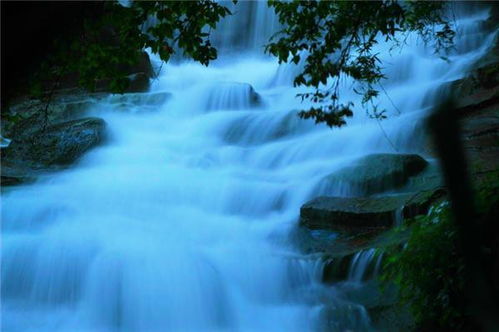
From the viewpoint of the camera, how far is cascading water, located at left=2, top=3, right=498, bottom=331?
22.7ft

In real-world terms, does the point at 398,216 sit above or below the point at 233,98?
below

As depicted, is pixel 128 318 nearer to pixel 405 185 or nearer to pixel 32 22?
pixel 405 185

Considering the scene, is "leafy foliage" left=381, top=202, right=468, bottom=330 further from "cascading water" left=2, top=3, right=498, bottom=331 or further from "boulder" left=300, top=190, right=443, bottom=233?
"boulder" left=300, top=190, right=443, bottom=233

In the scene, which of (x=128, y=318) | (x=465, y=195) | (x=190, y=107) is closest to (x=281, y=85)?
(x=190, y=107)

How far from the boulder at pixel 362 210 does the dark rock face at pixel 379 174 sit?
50 centimetres

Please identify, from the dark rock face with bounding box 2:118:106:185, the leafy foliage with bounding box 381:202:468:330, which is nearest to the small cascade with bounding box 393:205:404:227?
the leafy foliage with bounding box 381:202:468:330

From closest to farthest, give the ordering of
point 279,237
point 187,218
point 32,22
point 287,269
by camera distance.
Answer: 1. point 32,22
2. point 287,269
3. point 279,237
4. point 187,218

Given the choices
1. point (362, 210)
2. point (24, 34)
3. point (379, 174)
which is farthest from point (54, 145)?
point (24, 34)

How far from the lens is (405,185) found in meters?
8.75

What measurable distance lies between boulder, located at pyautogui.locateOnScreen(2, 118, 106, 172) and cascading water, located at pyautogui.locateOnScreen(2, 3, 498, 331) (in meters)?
0.34

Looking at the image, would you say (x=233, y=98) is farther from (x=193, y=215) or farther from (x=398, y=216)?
(x=398, y=216)

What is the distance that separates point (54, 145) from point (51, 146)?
0.21ft

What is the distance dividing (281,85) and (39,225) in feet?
32.6

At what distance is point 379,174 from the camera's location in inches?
354
